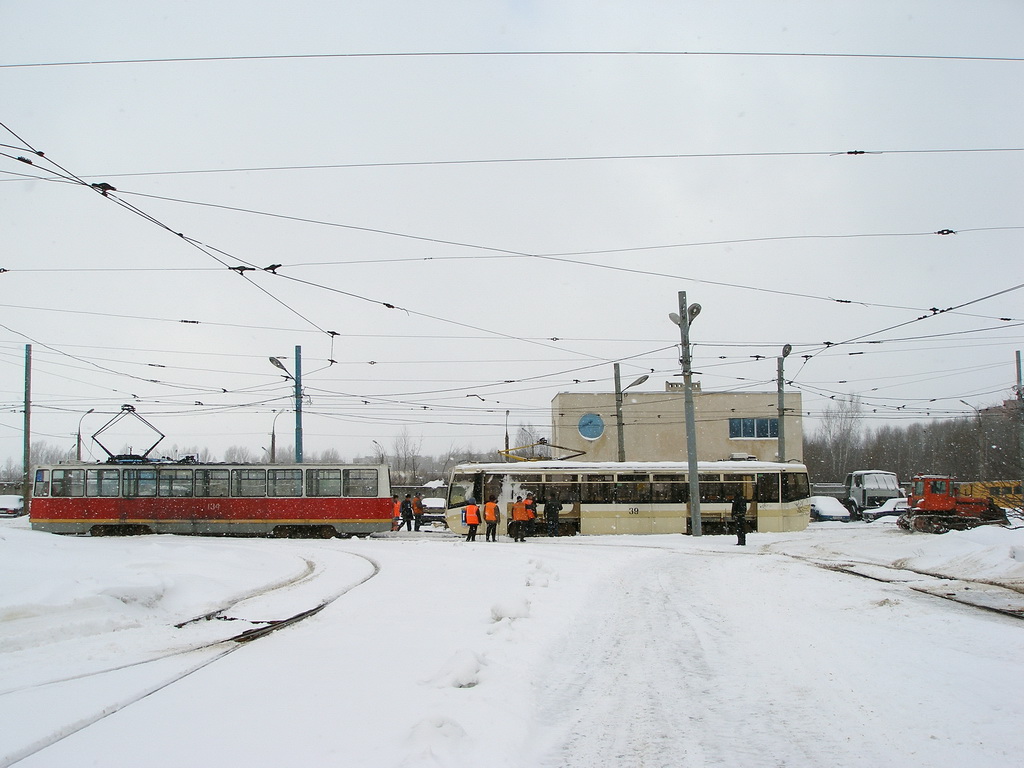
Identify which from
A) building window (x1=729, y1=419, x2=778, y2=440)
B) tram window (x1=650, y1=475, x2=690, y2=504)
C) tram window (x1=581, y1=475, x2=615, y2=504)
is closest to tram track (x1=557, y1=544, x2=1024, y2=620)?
tram window (x1=650, y1=475, x2=690, y2=504)

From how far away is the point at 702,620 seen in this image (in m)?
10.3

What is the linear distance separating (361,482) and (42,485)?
38.2 feet

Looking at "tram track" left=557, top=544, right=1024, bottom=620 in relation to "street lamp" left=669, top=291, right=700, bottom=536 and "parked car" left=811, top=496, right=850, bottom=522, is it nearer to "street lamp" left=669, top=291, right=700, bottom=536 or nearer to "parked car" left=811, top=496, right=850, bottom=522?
"street lamp" left=669, top=291, right=700, bottom=536

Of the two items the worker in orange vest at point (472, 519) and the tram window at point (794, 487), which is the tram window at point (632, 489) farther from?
the worker in orange vest at point (472, 519)

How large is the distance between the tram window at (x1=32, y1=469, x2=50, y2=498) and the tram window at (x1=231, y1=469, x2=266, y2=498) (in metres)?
6.77

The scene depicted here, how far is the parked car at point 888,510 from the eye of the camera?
41656mm

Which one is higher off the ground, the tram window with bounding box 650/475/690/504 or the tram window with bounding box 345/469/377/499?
the tram window with bounding box 345/469/377/499

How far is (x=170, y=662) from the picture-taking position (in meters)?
7.27

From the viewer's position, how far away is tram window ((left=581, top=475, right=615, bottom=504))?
96.9 ft

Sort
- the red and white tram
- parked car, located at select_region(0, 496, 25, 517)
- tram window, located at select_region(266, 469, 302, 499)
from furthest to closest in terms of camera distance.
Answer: parked car, located at select_region(0, 496, 25, 517) < tram window, located at select_region(266, 469, 302, 499) < the red and white tram

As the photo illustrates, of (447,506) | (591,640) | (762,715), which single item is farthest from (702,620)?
(447,506)

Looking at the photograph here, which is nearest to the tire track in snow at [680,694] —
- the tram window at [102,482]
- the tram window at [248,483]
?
the tram window at [248,483]

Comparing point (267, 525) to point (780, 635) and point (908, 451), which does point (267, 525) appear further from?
point (908, 451)

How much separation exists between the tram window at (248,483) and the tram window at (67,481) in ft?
18.2
